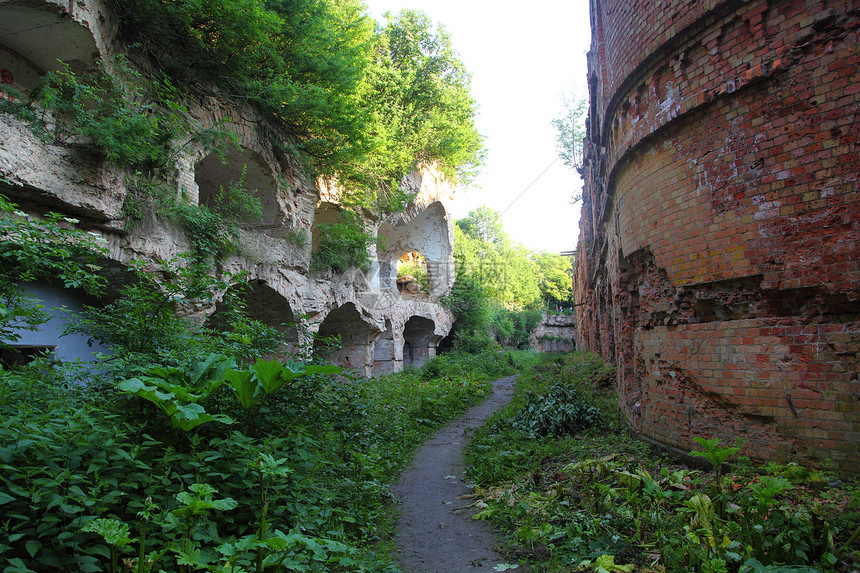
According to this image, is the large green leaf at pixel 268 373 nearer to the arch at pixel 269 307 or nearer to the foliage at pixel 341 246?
the arch at pixel 269 307

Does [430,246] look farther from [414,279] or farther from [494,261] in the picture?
[494,261]

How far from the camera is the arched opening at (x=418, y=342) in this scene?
20.7 meters

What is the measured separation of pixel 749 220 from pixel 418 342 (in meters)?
17.3

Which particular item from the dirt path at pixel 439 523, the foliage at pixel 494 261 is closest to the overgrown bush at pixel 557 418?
the dirt path at pixel 439 523

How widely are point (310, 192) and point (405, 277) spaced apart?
Result: 1226cm

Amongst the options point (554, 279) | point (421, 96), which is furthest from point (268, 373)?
point (554, 279)

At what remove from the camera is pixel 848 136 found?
393 centimetres

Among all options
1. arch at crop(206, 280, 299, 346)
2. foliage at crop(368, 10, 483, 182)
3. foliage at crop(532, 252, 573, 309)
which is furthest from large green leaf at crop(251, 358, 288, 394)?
foliage at crop(532, 252, 573, 309)

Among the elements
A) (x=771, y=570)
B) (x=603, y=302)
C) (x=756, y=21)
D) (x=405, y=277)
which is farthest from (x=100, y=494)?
(x=405, y=277)

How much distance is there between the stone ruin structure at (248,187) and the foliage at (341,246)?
36 cm

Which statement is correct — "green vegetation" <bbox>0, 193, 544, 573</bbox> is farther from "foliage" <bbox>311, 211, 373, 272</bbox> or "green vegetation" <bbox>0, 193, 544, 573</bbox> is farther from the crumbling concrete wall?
the crumbling concrete wall

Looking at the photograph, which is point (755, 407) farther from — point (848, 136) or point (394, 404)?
point (394, 404)

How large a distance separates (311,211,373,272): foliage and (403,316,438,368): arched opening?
25.3 feet

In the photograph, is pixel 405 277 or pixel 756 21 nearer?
pixel 756 21
